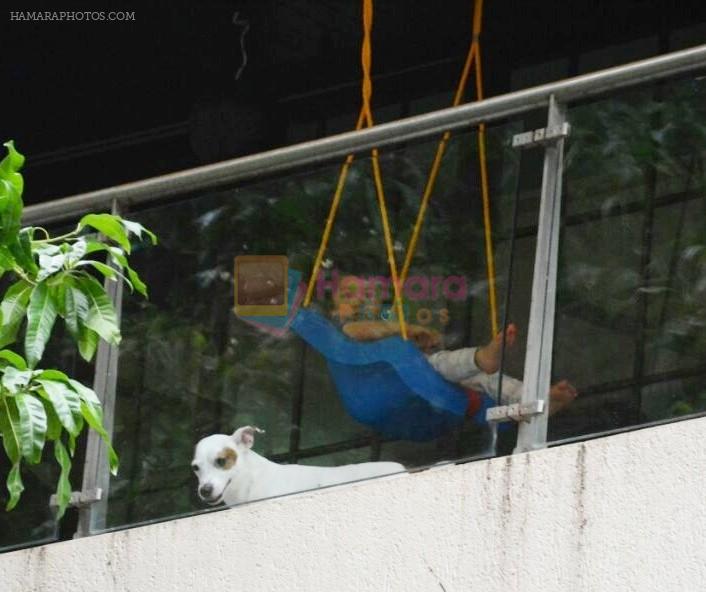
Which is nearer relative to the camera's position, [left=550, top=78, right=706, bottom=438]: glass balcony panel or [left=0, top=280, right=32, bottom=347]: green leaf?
[left=0, top=280, right=32, bottom=347]: green leaf

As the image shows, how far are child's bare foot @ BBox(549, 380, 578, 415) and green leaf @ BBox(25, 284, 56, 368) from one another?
1.59 meters

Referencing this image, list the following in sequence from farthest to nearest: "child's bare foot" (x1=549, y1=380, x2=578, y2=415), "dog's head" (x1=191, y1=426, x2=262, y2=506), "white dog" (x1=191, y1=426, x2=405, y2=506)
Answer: "dog's head" (x1=191, y1=426, x2=262, y2=506) → "white dog" (x1=191, y1=426, x2=405, y2=506) → "child's bare foot" (x1=549, y1=380, x2=578, y2=415)

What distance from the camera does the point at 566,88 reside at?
552 cm

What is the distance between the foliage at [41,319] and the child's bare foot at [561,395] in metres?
1.40

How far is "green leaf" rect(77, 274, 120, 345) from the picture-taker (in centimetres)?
443

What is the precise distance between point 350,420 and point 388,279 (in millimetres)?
431

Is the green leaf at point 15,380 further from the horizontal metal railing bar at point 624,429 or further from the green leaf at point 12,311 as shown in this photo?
the horizontal metal railing bar at point 624,429

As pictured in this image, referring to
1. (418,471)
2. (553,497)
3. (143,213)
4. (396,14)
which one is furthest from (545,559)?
(396,14)

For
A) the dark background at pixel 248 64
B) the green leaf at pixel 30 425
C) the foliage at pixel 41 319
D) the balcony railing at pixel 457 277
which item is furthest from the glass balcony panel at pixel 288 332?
the dark background at pixel 248 64

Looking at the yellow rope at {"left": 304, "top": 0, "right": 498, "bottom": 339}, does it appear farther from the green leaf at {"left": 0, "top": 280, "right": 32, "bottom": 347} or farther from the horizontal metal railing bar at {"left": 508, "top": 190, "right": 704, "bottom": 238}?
the green leaf at {"left": 0, "top": 280, "right": 32, "bottom": 347}

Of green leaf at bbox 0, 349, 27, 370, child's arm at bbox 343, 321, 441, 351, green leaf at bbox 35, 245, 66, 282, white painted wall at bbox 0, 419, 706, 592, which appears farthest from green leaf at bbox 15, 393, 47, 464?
child's arm at bbox 343, 321, 441, 351

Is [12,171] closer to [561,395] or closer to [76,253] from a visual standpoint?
[76,253]

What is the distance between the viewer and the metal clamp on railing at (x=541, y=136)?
5.51 m

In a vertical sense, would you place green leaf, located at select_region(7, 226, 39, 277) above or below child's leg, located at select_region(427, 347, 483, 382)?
above
